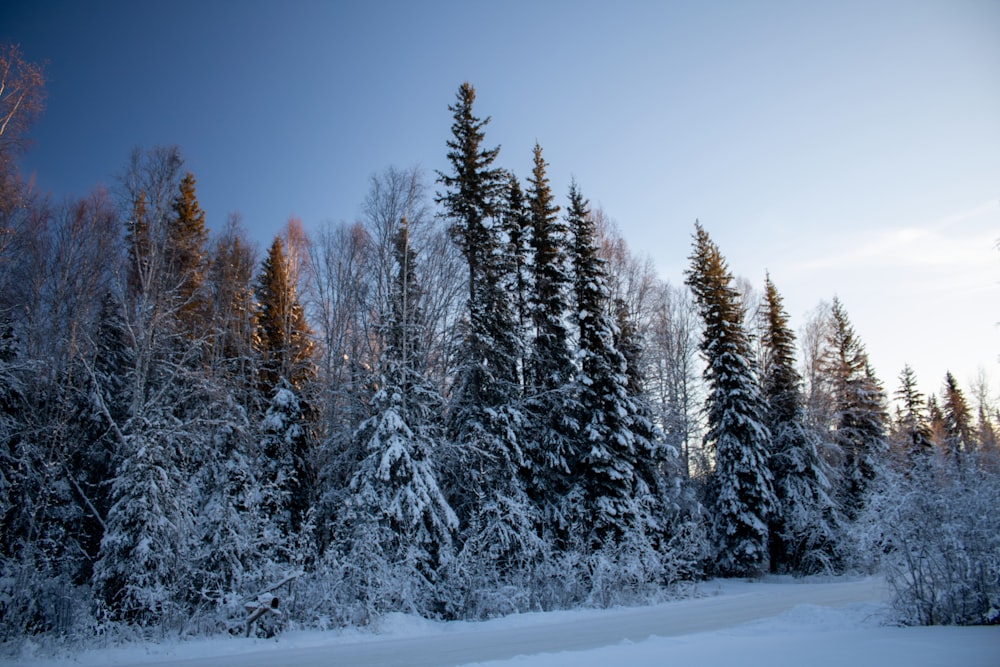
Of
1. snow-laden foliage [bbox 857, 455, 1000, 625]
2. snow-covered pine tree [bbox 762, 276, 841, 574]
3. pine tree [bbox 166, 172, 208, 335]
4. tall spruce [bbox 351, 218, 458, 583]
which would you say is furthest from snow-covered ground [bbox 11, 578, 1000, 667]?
snow-covered pine tree [bbox 762, 276, 841, 574]

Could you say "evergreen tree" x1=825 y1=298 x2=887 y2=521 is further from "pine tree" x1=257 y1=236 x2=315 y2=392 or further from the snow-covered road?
"pine tree" x1=257 y1=236 x2=315 y2=392

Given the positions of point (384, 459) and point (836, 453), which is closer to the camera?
point (384, 459)

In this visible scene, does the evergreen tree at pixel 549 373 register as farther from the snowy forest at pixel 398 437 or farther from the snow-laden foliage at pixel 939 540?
the snow-laden foliage at pixel 939 540

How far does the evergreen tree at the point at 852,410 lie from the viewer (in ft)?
98.8

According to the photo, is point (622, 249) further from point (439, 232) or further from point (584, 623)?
point (584, 623)

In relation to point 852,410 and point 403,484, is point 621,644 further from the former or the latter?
point 852,410

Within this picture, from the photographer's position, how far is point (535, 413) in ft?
64.3

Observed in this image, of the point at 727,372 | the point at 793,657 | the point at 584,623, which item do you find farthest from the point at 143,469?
the point at 727,372

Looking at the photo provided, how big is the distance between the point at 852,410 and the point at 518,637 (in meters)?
27.7

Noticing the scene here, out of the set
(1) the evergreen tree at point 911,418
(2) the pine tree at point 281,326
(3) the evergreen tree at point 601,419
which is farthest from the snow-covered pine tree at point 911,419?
(2) the pine tree at point 281,326

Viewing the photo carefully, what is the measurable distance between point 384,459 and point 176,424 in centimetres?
548

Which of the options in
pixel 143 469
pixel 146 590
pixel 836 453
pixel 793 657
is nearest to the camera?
pixel 793 657

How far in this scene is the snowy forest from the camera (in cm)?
1209

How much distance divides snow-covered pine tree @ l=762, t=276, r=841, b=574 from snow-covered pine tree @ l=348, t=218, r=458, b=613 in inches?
712
